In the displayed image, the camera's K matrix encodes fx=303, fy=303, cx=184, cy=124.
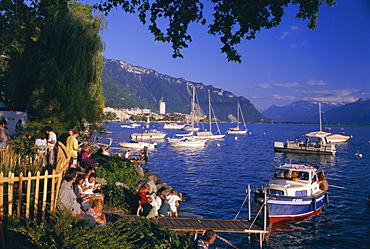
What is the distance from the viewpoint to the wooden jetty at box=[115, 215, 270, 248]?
1078 cm

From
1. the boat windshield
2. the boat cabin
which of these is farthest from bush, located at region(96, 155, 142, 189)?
the boat windshield

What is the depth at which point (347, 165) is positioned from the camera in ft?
133

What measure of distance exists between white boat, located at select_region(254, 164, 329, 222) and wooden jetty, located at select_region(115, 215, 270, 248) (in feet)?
8.71

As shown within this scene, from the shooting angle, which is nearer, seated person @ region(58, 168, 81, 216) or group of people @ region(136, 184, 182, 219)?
seated person @ region(58, 168, 81, 216)

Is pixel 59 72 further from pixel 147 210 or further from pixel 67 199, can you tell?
pixel 67 199

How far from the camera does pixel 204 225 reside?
11352mm

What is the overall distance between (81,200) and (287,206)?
10901mm

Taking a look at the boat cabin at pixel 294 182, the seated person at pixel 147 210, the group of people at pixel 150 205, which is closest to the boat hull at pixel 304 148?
the boat cabin at pixel 294 182

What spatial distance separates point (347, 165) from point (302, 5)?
129 ft

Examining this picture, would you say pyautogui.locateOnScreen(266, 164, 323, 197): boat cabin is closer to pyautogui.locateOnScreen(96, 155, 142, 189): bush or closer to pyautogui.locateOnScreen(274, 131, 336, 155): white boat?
pyautogui.locateOnScreen(96, 155, 142, 189): bush

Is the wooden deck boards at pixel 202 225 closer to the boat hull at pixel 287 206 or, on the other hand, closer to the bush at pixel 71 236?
the boat hull at pixel 287 206

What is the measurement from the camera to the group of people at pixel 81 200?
23.6ft

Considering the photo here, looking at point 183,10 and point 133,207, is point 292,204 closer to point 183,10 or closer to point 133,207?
point 133,207

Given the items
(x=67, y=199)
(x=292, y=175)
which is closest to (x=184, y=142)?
(x=292, y=175)
